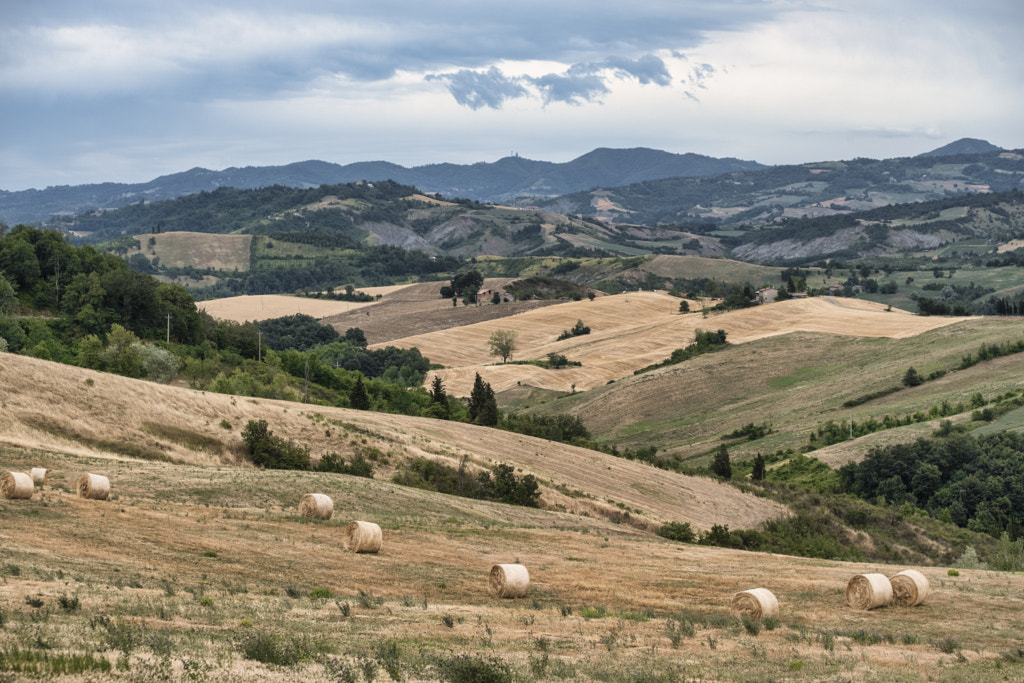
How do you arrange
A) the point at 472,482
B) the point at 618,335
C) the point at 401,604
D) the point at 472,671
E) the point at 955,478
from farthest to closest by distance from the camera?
the point at 618,335 → the point at 955,478 → the point at 472,482 → the point at 401,604 → the point at 472,671

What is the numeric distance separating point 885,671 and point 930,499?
6070cm

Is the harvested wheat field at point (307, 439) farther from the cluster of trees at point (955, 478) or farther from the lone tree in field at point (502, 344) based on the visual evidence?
the lone tree in field at point (502, 344)

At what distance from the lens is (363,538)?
3108 centimetres

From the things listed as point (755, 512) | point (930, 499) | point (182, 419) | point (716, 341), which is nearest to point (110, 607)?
A: point (182, 419)

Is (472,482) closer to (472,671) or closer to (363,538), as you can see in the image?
(363,538)

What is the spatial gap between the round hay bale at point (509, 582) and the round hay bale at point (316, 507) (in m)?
11.1

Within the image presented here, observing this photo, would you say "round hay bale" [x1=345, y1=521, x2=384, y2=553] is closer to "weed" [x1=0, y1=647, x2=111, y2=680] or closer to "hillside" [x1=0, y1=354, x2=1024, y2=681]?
"hillside" [x1=0, y1=354, x2=1024, y2=681]

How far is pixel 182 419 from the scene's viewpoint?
5194 centimetres

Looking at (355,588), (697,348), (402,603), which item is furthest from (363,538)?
(697,348)

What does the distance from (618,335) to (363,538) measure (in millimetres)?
149471

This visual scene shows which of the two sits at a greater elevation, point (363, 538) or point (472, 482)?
point (363, 538)

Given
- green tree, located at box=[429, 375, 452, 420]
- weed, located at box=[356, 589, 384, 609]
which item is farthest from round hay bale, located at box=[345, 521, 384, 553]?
green tree, located at box=[429, 375, 452, 420]

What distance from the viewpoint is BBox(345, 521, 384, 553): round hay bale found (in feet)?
102

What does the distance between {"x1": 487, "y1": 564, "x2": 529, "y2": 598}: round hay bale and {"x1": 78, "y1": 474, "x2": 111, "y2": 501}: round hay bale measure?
15492 millimetres
